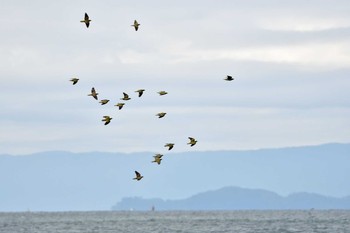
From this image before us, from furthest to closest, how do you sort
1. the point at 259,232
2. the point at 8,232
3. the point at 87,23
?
the point at 8,232 < the point at 259,232 < the point at 87,23

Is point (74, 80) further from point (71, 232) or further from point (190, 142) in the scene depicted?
point (71, 232)

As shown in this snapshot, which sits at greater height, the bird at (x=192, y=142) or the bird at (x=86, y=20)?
the bird at (x=86, y=20)

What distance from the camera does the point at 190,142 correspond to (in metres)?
60.0

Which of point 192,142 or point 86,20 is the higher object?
point 86,20

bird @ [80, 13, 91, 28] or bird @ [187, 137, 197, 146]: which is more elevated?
bird @ [80, 13, 91, 28]

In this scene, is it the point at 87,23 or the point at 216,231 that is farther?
the point at 216,231

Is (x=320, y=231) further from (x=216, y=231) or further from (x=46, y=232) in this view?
(x=46, y=232)

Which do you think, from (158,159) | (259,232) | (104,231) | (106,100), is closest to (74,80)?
(106,100)

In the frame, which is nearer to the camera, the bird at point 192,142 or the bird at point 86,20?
the bird at point 86,20

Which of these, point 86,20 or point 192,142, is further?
point 192,142

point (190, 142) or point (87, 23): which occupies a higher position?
point (87, 23)

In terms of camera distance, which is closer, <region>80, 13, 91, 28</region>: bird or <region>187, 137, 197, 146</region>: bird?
<region>80, 13, 91, 28</region>: bird

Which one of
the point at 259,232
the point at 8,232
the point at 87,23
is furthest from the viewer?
the point at 8,232

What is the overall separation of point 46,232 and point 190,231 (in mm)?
22332
